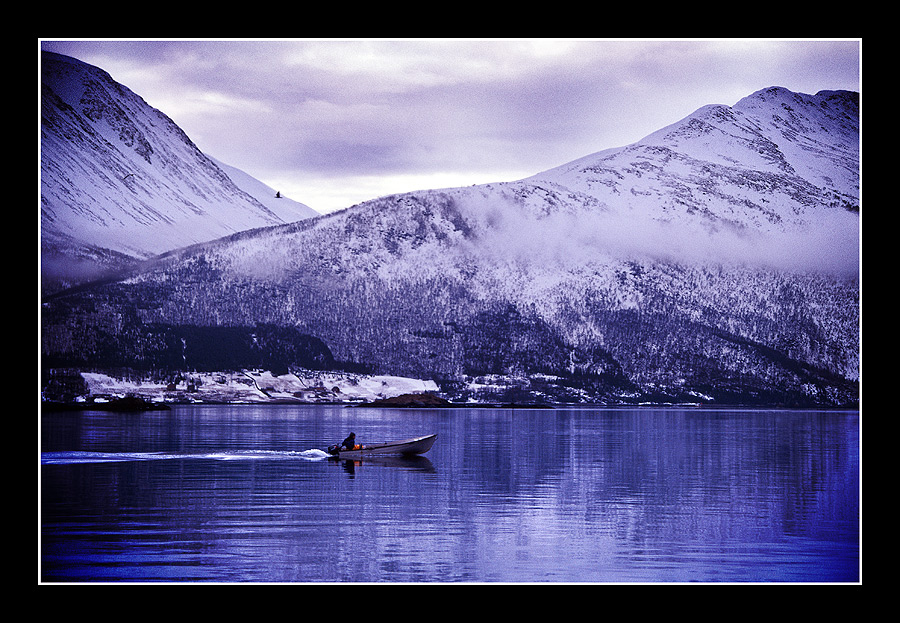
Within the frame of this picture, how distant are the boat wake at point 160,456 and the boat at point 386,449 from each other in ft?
6.43

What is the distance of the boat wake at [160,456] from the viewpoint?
58478 mm

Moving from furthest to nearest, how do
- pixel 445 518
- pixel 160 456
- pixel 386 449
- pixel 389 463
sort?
pixel 386 449
pixel 160 456
pixel 389 463
pixel 445 518

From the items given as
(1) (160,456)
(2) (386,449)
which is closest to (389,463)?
(2) (386,449)

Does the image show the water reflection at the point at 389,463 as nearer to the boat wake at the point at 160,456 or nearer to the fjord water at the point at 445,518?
the fjord water at the point at 445,518

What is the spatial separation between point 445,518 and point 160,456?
31.2 meters

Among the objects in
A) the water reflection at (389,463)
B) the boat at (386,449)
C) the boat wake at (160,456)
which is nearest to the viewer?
the water reflection at (389,463)

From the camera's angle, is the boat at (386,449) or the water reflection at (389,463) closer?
the water reflection at (389,463)

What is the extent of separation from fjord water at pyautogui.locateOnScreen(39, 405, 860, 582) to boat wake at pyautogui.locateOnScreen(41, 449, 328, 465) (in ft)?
0.59

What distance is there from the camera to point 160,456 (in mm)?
62906

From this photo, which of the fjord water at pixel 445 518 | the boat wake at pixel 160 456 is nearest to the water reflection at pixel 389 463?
the fjord water at pixel 445 518

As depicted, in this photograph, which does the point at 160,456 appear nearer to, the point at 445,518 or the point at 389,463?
the point at 389,463

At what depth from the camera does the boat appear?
207ft
